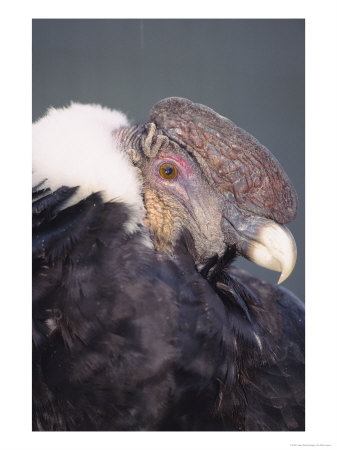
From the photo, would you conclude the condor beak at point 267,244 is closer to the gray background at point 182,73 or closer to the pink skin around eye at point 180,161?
the pink skin around eye at point 180,161

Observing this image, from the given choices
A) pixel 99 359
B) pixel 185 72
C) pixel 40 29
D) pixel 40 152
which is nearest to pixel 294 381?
pixel 99 359

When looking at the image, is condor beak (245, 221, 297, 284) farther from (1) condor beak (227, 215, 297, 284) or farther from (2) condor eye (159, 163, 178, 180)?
(2) condor eye (159, 163, 178, 180)

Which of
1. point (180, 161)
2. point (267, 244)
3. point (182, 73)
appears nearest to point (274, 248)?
point (267, 244)

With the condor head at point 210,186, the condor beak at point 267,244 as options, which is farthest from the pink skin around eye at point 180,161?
the condor beak at point 267,244

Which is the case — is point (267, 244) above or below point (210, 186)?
below

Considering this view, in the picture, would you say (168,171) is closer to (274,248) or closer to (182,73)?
(274,248)

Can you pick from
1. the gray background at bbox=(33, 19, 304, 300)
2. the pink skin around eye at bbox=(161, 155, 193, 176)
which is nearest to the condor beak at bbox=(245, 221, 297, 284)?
the pink skin around eye at bbox=(161, 155, 193, 176)
